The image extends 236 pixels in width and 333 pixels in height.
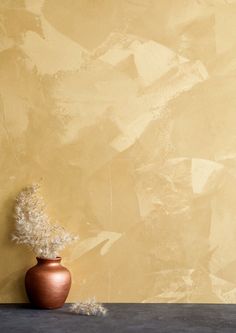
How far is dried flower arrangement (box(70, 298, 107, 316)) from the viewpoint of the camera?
9.39 feet

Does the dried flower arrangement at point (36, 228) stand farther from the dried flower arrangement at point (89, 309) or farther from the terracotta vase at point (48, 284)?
the dried flower arrangement at point (89, 309)

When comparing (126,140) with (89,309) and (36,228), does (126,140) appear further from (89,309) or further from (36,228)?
(89,309)

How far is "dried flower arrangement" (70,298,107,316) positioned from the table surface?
0.04 meters

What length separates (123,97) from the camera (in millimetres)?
3191

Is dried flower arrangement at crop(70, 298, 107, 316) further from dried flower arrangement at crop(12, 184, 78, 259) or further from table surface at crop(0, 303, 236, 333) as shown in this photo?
dried flower arrangement at crop(12, 184, 78, 259)

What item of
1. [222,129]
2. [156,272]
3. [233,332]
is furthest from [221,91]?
[233,332]

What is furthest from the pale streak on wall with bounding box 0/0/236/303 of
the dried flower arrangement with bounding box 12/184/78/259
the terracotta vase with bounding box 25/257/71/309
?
the terracotta vase with bounding box 25/257/71/309

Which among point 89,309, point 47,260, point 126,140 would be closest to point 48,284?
point 47,260

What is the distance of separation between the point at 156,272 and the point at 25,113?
1244mm

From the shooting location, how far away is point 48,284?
9.61ft

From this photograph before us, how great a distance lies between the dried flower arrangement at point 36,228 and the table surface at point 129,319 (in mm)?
349

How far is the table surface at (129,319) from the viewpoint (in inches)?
100.0

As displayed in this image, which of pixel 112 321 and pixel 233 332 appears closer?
pixel 233 332

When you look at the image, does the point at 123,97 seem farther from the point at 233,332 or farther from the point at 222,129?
the point at 233,332
